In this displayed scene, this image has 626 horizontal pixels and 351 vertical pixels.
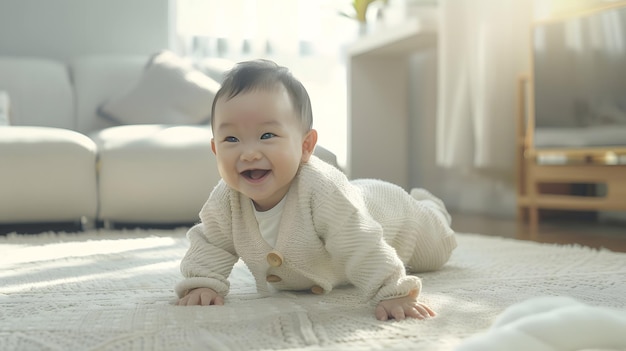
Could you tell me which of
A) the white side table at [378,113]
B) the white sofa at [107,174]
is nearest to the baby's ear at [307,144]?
the white sofa at [107,174]

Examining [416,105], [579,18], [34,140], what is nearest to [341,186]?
[34,140]

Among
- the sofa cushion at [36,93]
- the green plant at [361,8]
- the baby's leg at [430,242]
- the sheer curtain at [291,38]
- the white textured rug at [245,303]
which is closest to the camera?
the white textured rug at [245,303]

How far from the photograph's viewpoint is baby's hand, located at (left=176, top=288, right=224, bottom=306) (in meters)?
1.03

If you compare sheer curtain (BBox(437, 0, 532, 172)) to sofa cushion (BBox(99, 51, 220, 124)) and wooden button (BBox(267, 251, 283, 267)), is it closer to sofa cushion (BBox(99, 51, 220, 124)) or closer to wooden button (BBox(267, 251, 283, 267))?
sofa cushion (BBox(99, 51, 220, 124))

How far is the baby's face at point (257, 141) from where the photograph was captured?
0.99m

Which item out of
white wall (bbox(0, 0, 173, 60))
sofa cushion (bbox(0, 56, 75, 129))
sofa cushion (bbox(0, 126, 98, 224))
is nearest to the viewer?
sofa cushion (bbox(0, 126, 98, 224))

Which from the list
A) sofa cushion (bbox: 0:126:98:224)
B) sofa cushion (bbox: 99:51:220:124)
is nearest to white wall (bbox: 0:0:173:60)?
sofa cushion (bbox: 99:51:220:124)

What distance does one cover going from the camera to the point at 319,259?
1.08 meters

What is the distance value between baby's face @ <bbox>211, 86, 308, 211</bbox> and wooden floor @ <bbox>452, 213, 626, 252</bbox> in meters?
1.15

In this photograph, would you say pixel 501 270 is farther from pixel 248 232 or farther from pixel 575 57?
pixel 575 57

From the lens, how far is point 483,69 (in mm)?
2861

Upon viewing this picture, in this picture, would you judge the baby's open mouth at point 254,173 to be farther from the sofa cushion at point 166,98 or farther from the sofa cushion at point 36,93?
the sofa cushion at point 36,93

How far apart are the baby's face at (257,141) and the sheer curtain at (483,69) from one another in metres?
1.99

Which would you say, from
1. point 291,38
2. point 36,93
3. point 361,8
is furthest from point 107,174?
point 291,38
